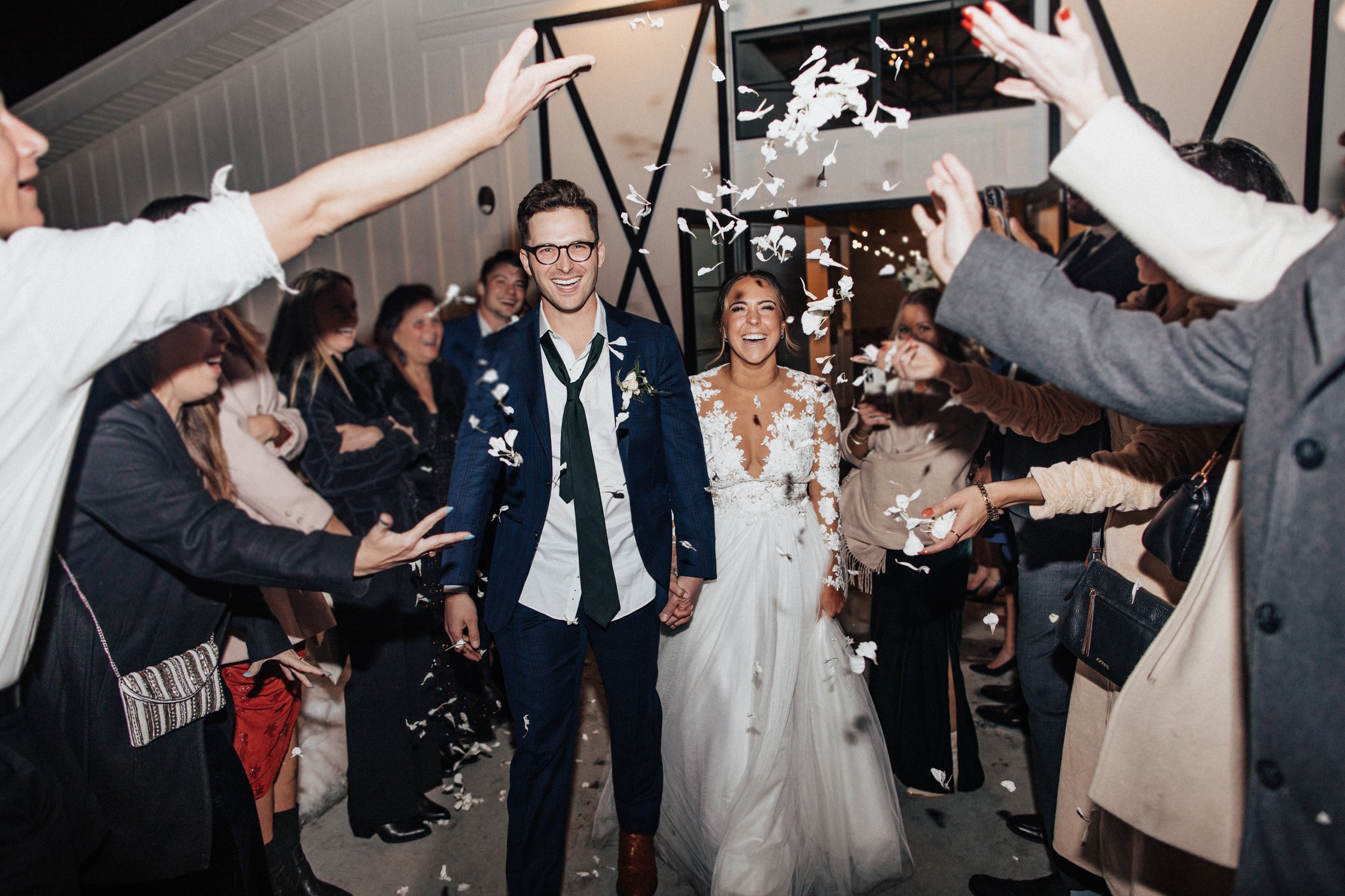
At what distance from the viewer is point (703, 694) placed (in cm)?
245

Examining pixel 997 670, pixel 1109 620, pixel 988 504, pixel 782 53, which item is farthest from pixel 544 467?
pixel 782 53

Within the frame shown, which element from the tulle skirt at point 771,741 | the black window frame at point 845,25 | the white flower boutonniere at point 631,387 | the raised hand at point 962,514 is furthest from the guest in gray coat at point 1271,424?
the black window frame at point 845,25

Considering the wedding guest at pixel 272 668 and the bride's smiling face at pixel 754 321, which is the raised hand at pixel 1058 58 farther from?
the wedding guest at pixel 272 668

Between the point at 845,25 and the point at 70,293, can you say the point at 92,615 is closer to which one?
Answer: the point at 70,293

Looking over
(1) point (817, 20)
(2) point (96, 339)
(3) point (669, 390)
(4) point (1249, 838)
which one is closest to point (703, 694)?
(3) point (669, 390)

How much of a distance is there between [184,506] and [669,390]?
127 cm

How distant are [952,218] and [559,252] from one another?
122cm

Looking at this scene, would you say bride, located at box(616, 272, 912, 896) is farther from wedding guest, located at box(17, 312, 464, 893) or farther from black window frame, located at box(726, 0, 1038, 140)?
black window frame, located at box(726, 0, 1038, 140)

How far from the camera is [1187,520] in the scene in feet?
4.72

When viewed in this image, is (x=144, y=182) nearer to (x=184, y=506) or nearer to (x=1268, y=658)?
(x=184, y=506)

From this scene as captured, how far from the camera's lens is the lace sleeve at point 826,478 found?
2615mm

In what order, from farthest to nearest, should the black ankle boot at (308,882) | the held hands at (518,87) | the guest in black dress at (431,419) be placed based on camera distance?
the guest in black dress at (431,419) → the black ankle boot at (308,882) → the held hands at (518,87)

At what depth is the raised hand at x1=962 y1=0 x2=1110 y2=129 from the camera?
1.09 meters

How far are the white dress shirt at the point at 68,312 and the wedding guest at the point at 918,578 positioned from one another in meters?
2.15
